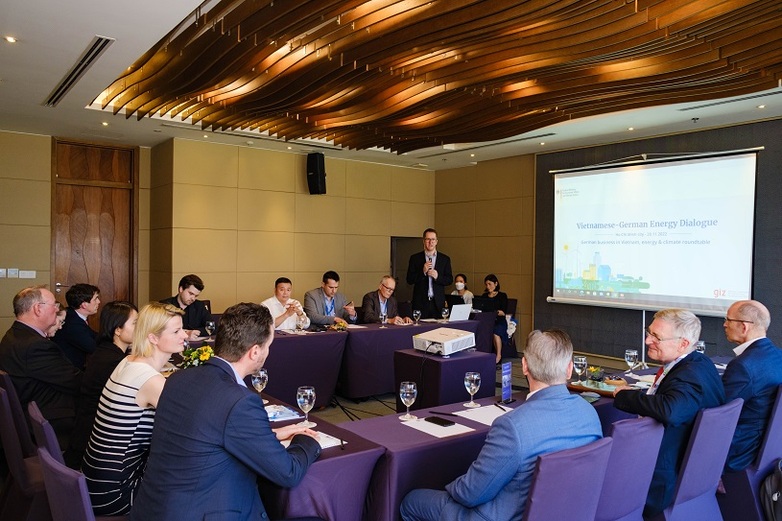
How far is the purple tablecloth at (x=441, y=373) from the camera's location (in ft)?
14.5

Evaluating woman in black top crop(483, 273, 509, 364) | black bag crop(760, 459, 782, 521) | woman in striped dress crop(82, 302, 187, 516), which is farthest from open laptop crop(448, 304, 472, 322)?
woman in striped dress crop(82, 302, 187, 516)

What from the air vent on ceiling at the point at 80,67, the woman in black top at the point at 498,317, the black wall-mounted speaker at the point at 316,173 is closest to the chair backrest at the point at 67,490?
the air vent on ceiling at the point at 80,67

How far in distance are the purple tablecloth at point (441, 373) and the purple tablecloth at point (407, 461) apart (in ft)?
5.23

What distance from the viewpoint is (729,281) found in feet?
24.1

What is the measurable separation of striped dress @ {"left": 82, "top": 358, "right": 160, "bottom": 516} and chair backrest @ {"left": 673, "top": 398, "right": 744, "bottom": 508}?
2.31m

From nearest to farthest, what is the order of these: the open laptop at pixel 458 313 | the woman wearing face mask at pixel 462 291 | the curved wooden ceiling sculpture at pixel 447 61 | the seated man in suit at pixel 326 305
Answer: the curved wooden ceiling sculpture at pixel 447 61 → the seated man in suit at pixel 326 305 → the open laptop at pixel 458 313 → the woman wearing face mask at pixel 462 291

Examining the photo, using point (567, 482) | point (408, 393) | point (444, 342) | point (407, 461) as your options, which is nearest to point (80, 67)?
point (444, 342)

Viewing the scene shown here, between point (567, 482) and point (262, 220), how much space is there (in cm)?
812

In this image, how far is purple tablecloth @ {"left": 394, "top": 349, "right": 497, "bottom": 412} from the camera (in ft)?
14.5

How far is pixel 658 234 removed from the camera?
8.06m

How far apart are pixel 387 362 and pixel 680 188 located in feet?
14.8

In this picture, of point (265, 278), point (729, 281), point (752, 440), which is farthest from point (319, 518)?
point (265, 278)

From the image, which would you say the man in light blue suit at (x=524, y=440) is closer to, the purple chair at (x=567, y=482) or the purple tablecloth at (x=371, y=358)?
the purple chair at (x=567, y=482)

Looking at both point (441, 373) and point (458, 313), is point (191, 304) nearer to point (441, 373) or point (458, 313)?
point (458, 313)
